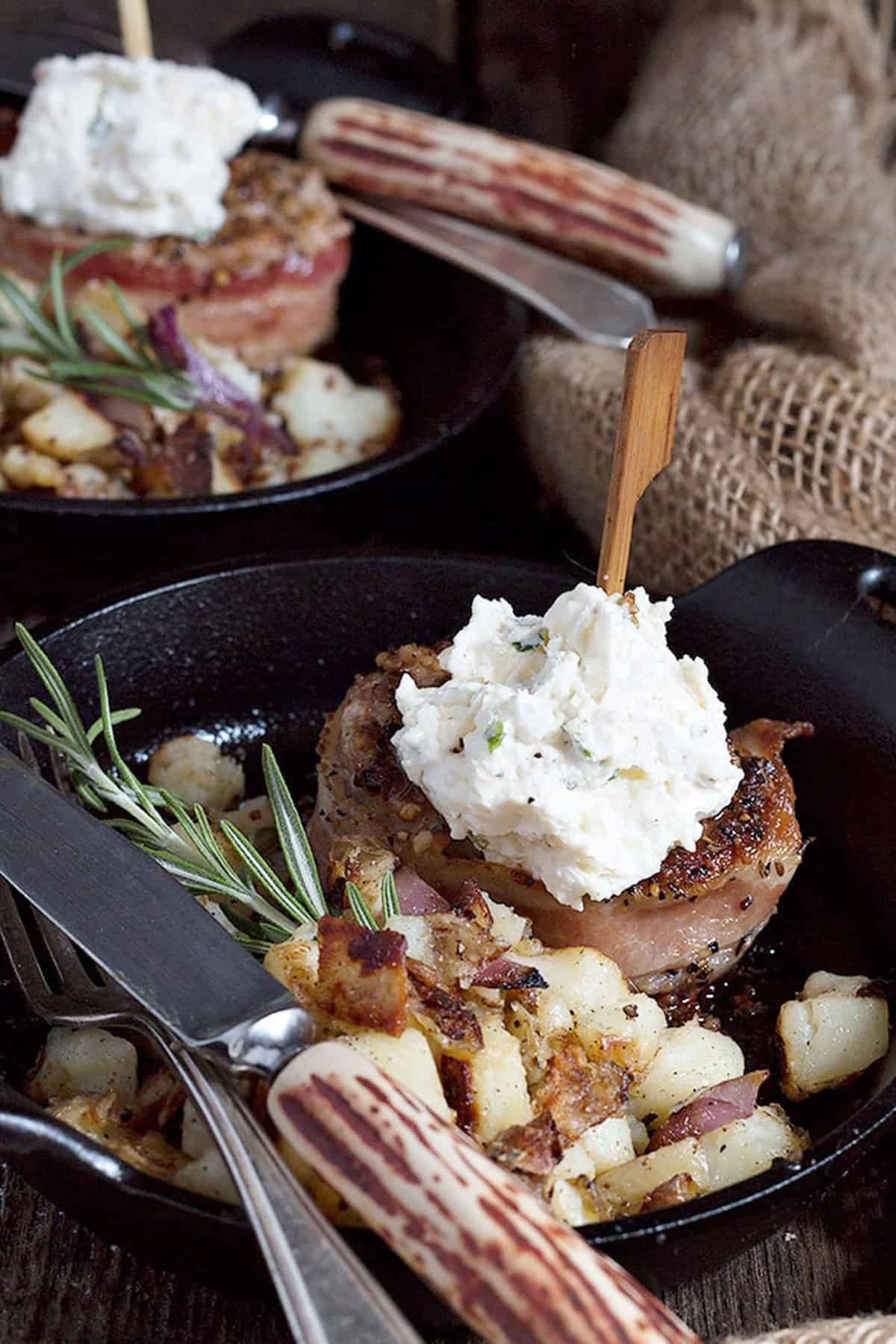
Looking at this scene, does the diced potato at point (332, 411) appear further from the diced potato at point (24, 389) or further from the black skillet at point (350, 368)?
the diced potato at point (24, 389)

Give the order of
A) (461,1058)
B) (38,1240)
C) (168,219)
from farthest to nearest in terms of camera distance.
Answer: (168,219), (38,1240), (461,1058)

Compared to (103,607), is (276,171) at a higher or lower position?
higher

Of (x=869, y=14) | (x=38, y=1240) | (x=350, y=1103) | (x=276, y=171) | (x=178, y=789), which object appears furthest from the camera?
(x=869, y=14)

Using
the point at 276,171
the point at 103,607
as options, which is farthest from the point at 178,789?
the point at 276,171

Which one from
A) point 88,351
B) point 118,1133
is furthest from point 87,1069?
point 88,351

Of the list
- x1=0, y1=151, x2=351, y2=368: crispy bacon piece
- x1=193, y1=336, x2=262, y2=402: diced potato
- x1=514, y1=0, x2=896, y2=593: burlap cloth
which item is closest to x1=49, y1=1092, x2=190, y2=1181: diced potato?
x1=514, y1=0, x2=896, y2=593: burlap cloth

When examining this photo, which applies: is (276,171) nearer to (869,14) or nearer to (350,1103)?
(869,14)
